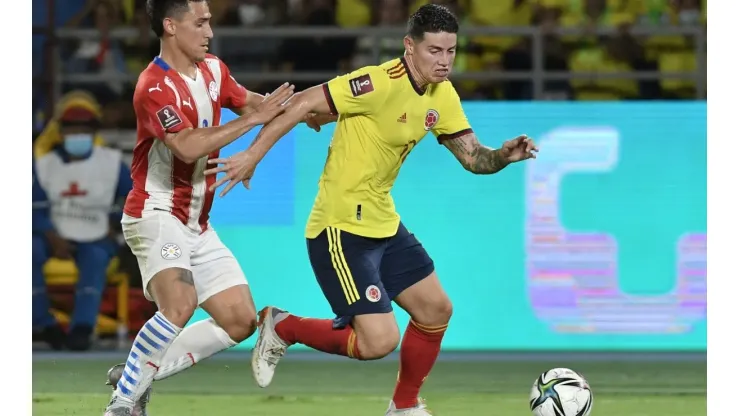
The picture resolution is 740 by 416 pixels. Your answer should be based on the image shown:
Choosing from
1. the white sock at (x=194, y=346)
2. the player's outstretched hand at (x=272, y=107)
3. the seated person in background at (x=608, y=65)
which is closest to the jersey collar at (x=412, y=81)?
the player's outstretched hand at (x=272, y=107)

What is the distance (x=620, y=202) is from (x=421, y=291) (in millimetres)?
4621

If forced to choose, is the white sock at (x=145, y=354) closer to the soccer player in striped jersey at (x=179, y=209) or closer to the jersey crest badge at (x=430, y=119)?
the soccer player in striped jersey at (x=179, y=209)

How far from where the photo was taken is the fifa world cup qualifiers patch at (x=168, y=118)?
22.5 feet

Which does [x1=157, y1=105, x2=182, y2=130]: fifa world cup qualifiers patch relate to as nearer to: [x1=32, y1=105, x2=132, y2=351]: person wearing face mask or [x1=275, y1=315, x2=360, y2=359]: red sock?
[x1=275, y1=315, x2=360, y2=359]: red sock

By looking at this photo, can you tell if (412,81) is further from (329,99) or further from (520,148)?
(520,148)

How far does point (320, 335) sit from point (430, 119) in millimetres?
1287

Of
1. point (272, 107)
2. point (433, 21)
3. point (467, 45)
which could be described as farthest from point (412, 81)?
point (467, 45)

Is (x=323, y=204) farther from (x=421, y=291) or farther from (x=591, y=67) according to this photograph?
(x=591, y=67)

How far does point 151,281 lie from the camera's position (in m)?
7.02

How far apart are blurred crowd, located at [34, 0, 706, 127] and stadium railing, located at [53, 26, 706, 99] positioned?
0.08 meters

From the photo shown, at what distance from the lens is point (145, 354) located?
697 centimetres

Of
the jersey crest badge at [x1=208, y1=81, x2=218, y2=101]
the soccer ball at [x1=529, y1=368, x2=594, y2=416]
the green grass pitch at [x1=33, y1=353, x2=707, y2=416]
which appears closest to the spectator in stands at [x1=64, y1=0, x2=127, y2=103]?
the green grass pitch at [x1=33, y1=353, x2=707, y2=416]

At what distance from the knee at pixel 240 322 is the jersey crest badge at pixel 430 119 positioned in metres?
1.35
